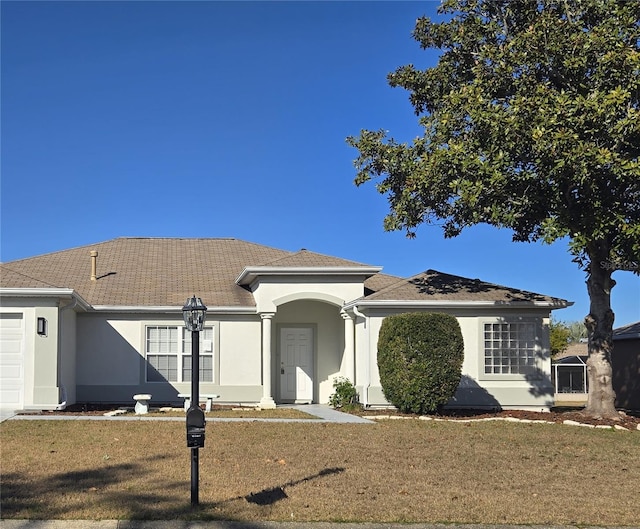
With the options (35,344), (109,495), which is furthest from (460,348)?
(109,495)

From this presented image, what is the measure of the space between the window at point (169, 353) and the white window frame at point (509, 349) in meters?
7.42

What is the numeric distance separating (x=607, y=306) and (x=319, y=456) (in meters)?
9.92

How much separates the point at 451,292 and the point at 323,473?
36.5 feet

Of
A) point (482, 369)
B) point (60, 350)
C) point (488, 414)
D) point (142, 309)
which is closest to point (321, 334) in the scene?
point (482, 369)

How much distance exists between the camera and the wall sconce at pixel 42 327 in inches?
685

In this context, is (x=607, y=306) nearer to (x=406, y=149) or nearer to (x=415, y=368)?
(x=415, y=368)

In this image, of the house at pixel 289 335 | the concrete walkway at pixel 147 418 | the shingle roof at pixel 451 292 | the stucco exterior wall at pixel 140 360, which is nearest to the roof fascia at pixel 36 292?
the house at pixel 289 335

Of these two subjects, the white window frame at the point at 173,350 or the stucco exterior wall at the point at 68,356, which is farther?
the white window frame at the point at 173,350

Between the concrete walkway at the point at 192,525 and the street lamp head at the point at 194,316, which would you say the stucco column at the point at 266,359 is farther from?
the concrete walkway at the point at 192,525

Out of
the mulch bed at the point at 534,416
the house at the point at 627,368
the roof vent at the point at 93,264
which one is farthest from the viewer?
the house at the point at 627,368

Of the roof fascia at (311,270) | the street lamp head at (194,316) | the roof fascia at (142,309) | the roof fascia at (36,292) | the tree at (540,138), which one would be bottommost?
the street lamp head at (194,316)

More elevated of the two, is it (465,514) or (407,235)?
(407,235)

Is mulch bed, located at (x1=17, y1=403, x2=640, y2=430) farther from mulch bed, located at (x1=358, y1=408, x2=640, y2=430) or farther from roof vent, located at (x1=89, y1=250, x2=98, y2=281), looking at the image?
roof vent, located at (x1=89, y1=250, x2=98, y2=281)

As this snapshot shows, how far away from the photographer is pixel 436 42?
62.5 ft
